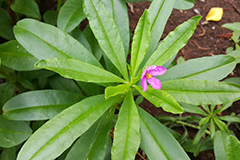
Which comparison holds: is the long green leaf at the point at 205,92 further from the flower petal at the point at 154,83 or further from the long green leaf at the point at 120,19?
the long green leaf at the point at 120,19

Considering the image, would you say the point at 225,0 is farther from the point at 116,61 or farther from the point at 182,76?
the point at 116,61

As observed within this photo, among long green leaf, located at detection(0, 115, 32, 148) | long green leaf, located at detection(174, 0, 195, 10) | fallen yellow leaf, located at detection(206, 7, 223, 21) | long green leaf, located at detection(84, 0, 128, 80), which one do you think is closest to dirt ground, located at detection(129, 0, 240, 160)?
fallen yellow leaf, located at detection(206, 7, 223, 21)

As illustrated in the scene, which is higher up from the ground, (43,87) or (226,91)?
(226,91)

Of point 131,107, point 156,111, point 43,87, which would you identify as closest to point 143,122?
point 131,107

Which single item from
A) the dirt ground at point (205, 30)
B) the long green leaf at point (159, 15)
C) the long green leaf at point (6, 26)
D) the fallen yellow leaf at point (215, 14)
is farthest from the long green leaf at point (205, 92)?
the fallen yellow leaf at point (215, 14)

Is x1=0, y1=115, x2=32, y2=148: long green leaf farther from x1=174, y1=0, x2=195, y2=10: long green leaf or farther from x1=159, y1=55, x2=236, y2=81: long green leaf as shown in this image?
x1=174, y1=0, x2=195, y2=10: long green leaf
